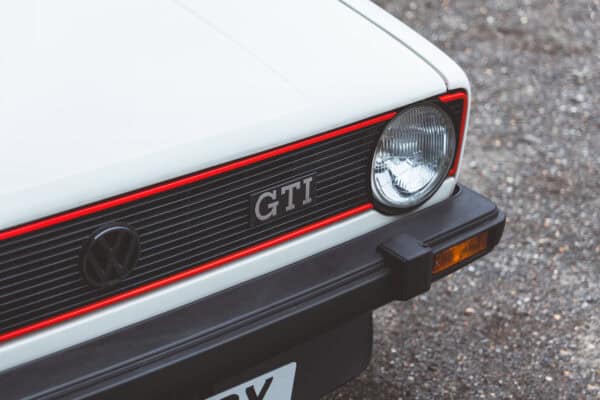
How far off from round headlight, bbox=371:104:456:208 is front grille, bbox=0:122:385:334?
2.0 inches

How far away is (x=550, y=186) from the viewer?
388 cm

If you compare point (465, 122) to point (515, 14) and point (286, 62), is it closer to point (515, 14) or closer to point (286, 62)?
→ point (286, 62)

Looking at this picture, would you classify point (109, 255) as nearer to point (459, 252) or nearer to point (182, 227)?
point (182, 227)

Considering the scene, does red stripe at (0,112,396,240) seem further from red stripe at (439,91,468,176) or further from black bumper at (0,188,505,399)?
black bumper at (0,188,505,399)

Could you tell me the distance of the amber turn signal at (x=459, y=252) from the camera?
2213mm

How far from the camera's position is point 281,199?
1979 millimetres

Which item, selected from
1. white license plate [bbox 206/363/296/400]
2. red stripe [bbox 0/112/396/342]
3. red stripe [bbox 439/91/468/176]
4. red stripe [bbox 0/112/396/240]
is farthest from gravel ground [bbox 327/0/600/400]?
red stripe [bbox 0/112/396/240]

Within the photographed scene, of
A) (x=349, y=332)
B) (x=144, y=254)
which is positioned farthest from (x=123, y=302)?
(x=349, y=332)

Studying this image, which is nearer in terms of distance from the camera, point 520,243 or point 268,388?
point 268,388

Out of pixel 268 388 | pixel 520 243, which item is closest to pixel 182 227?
pixel 268 388

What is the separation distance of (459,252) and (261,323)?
625 mm

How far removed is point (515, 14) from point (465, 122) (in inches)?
128

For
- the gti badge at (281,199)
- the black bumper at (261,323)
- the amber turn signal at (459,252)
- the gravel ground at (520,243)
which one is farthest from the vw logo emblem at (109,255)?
the gravel ground at (520,243)

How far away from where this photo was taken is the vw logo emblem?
1.75 metres
